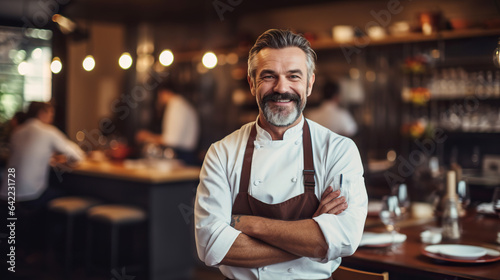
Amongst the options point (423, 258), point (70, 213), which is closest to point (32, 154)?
point (70, 213)

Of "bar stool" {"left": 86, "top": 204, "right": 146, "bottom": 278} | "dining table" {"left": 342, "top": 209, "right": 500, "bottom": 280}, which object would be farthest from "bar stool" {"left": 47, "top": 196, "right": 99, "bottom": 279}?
"dining table" {"left": 342, "top": 209, "right": 500, "bottom": 280}

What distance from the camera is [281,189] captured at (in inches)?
70.6

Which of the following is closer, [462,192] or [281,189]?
[281,189]

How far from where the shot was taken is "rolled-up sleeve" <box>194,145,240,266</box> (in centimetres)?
168

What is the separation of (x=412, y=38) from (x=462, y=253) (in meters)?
3.84

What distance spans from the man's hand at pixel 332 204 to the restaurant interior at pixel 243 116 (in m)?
0.35

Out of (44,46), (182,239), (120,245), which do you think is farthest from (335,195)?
(44,46)

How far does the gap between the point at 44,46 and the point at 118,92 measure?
2833 mm

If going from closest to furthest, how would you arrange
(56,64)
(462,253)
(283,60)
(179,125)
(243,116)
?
(283,60)
(462,253)
(56,64)
(179,125)
(243,116)

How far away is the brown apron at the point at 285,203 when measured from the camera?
1769mm

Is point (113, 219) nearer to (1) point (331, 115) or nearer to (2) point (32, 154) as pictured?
(2) point (32, 154)

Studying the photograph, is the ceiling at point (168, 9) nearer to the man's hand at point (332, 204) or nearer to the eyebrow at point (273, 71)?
the eyebrow at point (273, 71)

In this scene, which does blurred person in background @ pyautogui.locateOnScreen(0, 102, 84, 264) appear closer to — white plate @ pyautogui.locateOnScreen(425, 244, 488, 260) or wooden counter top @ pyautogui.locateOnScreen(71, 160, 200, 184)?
wooden counter top @ pyautogui.locateOnScreen(71, 160, 200, 184)

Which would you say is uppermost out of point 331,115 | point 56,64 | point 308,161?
point 56,64
